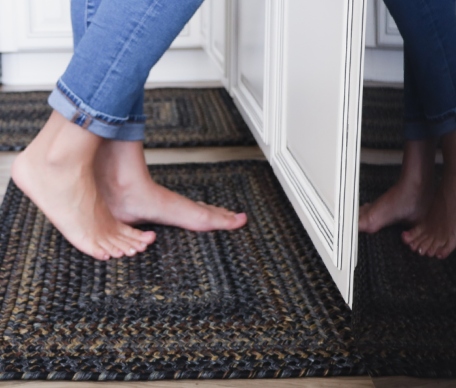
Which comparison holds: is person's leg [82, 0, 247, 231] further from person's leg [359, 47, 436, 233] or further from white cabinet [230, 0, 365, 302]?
person's leg [359, 47, 436, 233]

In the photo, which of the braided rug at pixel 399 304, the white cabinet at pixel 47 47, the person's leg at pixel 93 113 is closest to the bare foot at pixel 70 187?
the person's leg at pixel 93 113

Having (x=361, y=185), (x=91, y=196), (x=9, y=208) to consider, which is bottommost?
(x=9, y=208)

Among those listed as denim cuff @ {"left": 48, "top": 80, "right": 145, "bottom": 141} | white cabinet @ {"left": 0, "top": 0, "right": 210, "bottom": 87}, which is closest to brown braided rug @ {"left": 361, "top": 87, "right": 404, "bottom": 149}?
denim cuff @ {"left": 48, "top": 80, "right": 145, "bottom": 141}

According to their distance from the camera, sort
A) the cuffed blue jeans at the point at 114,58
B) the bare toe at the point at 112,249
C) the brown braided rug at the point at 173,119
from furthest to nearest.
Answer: the brown braided rug at the point at 173,119, the bare toe at the point at 112,249, the cuffed blue jeans at the point at 114,58

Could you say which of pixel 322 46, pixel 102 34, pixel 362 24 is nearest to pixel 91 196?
pixel 102 34

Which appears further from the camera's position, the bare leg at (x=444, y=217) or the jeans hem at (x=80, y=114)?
the jeans hem at (x=80, y=114)

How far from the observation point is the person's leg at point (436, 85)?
0.45m

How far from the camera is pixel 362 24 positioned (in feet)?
2.02

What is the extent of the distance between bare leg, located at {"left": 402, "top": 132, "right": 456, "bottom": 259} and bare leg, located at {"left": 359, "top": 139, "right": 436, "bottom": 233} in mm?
11

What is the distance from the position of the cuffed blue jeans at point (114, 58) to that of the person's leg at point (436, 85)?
0.42 metres

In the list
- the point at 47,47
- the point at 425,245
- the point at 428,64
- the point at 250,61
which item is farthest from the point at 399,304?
the point at 47,47

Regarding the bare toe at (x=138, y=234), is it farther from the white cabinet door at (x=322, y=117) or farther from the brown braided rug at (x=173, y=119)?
the brown braided rug at (x=173, y=119)

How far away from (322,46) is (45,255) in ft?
1.56

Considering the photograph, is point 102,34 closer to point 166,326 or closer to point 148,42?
point 148,42
